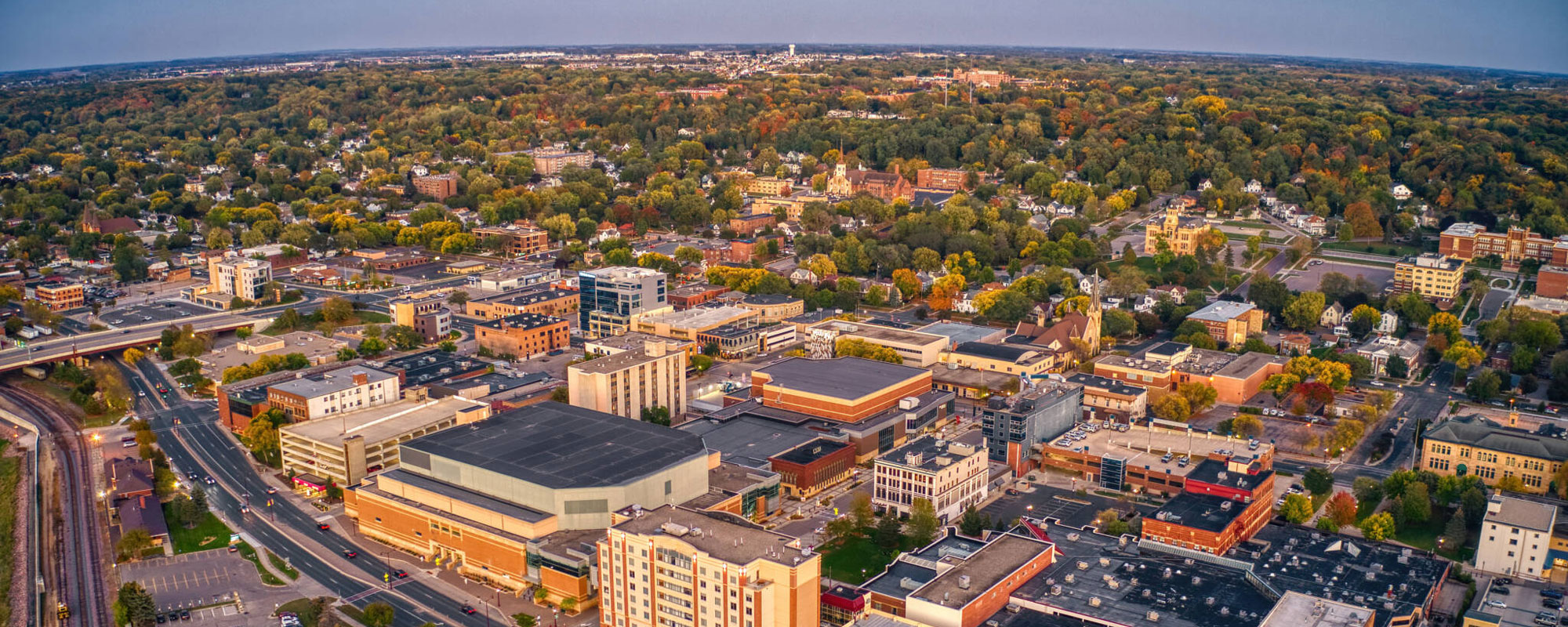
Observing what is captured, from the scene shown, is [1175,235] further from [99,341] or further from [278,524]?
[99,341]

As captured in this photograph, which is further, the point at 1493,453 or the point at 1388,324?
the point at 1388,324

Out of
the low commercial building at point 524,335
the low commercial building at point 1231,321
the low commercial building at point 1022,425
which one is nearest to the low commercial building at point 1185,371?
the low commercial building at point 1231,321

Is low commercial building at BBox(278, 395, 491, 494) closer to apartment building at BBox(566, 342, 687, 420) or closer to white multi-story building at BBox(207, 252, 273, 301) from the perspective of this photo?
apartment building at BBox(566, 342, 687, 420)

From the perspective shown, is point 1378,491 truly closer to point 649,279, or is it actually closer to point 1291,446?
point 1291,446

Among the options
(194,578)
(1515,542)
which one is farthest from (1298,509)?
(194,578)

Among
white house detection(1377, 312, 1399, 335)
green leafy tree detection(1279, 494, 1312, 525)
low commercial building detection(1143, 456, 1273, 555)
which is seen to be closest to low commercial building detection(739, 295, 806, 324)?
low commercial building detection(1143, 456, 1273, 555)

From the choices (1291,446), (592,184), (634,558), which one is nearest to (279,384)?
(634,558)
